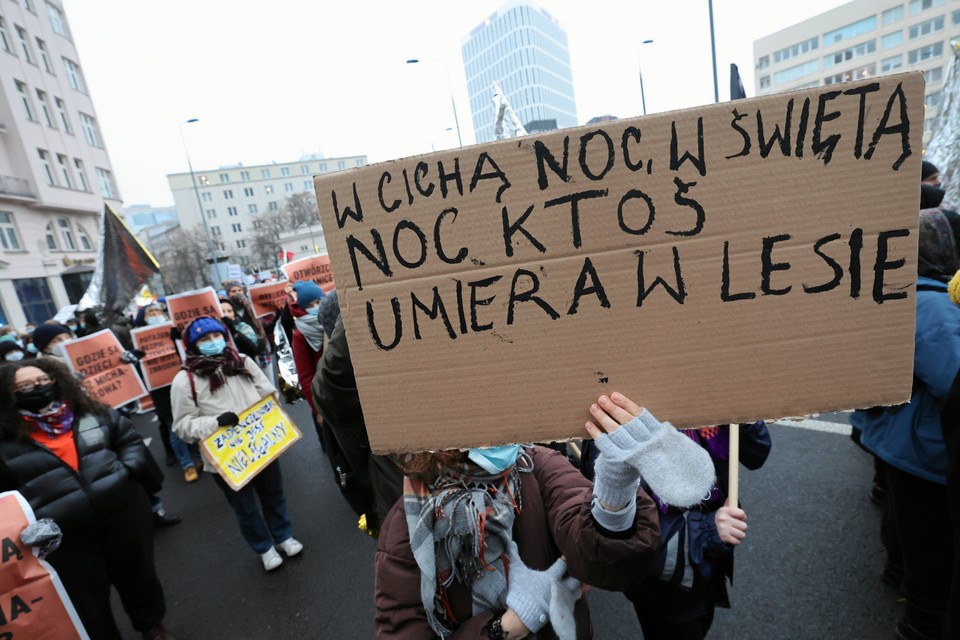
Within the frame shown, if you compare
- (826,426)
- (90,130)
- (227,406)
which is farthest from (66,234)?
(826,426)

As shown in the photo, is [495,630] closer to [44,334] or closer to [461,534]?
[461,534]

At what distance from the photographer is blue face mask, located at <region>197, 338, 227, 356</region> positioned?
11.6ft

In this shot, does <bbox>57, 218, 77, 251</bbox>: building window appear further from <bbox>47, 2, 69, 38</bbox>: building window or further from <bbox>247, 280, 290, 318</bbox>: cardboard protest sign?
Result: <bbox>247, 280, 290, 318</bbox>: cardboard protest sign

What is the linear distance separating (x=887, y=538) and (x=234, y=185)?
3317 inches

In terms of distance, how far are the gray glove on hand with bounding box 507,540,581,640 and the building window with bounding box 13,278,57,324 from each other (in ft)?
93.0

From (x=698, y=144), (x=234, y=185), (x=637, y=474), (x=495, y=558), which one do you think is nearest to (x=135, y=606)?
(x=495, y=558)

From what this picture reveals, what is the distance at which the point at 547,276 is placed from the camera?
100 cm

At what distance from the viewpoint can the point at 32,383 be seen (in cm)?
256

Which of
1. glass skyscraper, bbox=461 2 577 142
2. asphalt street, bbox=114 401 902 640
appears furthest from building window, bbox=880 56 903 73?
asphalt street, bbox=114 401 902 640

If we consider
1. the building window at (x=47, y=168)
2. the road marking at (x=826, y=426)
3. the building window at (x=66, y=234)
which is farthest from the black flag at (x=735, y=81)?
the building window at (x=66, y=234)

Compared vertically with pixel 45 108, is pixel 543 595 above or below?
below

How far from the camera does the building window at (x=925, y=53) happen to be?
150 feet

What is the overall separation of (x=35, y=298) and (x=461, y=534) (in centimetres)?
3039

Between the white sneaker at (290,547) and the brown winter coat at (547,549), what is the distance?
270 centimetres
